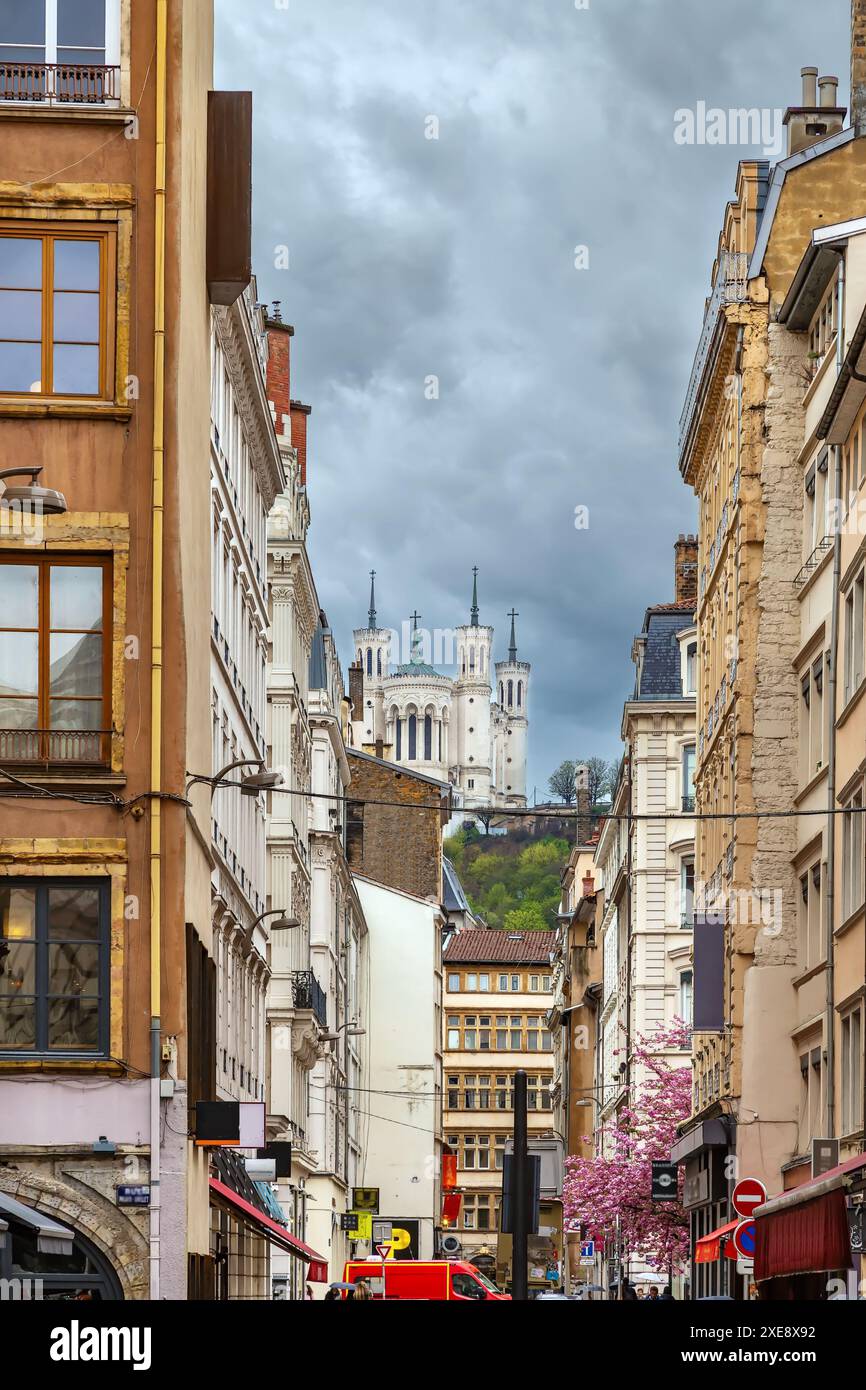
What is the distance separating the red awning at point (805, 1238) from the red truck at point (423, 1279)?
32.0ft

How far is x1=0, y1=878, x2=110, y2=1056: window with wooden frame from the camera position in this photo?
82.7ft

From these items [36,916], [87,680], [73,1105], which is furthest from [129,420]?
[73,1105]

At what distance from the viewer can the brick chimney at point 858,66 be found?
39.6 metres

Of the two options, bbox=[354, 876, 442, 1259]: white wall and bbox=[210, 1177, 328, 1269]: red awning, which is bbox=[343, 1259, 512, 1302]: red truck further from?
bbox=[354, 876, 442, 1259]: white wall

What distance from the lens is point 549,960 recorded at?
16775 centimetres

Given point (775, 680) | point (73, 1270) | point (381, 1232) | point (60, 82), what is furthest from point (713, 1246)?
point (381, 1232)

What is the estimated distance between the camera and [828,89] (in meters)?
48.3

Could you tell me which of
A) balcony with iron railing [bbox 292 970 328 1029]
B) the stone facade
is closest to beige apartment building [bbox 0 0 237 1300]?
balcony with iron railing [bbox 292 970 328 1029]

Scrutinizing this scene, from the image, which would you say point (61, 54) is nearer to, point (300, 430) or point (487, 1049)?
point (300, 430)

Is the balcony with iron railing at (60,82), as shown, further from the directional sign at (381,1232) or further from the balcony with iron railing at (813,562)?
the directional sign at (381,1232)

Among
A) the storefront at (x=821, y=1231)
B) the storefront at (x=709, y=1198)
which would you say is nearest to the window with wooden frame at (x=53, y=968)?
the storefront at (x=821, y=1231)

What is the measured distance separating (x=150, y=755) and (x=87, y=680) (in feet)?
3.71

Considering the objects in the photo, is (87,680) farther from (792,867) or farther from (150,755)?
(792,867)
